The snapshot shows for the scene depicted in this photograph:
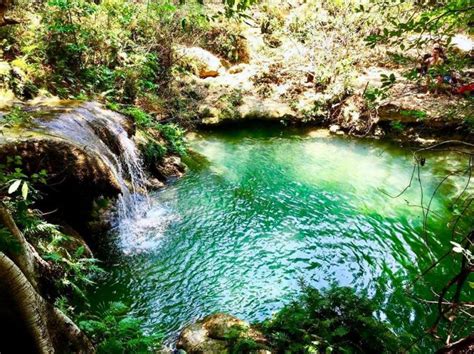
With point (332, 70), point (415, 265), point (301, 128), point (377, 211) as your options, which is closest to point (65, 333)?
point (415, 265)

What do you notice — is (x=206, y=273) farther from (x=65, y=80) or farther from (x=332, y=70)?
(x=332, y=70)

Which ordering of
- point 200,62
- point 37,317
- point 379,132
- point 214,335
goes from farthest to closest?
1. point 200,62
2. point 379,132
3. point 214,335
4. point 37,317

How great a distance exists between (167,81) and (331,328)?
1226 centimetres

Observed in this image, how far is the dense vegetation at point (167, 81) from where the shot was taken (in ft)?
11.8

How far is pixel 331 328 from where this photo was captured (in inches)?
180

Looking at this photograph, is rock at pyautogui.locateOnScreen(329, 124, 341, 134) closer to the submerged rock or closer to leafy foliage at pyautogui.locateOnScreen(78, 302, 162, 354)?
the submerged rock

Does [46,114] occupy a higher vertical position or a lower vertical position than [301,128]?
higher

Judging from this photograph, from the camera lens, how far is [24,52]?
10.2 metres

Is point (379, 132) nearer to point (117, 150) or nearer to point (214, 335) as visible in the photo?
point (117, 150)

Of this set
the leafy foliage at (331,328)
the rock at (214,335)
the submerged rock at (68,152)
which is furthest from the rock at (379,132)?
the rock at (214,335)

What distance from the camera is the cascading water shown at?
6.31 metres

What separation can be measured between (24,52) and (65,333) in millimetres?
9916

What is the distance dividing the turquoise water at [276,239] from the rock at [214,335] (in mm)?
504

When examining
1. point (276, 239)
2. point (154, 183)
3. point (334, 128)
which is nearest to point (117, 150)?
point (154, 183)
